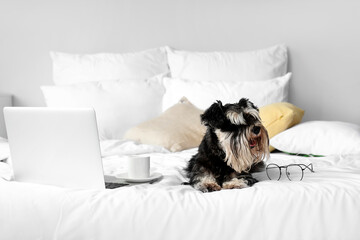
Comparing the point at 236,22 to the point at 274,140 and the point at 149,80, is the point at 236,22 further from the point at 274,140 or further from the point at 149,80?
the point at 274,140

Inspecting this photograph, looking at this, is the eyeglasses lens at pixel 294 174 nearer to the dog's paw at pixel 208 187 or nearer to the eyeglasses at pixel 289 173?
the eyeglasses at pixel 289 173

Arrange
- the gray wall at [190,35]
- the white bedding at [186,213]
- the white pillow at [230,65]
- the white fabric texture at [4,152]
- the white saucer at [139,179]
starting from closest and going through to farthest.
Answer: the white bedding at [186,213] → the white saucer at [139,179] → the white fabric texture at [4,152] → the white pillow at [230,65] → the gray wall at [190,35]

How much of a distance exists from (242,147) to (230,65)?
1.92 metres

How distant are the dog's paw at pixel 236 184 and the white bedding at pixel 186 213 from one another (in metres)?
0.12

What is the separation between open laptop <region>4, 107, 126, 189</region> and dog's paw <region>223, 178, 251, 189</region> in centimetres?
46

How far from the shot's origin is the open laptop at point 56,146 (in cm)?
159

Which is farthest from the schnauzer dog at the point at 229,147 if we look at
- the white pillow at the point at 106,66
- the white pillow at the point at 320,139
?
the white pillow at the point at 106,66

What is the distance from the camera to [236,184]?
5.68 feet

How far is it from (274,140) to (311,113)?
1.28m

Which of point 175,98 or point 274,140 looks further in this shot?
point 175,98

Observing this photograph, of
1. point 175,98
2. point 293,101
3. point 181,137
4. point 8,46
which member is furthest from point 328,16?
point 8,46

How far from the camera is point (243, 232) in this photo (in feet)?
4.83

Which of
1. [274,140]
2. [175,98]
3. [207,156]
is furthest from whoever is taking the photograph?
[175,98]

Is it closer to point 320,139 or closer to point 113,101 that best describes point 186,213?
point 320,139
